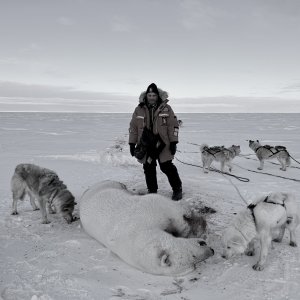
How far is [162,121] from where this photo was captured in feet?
16.8

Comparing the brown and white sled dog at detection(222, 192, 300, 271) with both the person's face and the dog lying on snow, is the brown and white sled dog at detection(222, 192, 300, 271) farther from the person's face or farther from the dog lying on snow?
the person's face

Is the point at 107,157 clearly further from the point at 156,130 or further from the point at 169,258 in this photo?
the point at 169,258

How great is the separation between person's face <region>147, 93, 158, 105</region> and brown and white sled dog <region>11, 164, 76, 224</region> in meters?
1.94

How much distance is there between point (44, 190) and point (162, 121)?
2145mm

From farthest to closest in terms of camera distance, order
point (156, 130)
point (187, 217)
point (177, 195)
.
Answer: point (177, 195) → point (156, 130) → point (187, 217)

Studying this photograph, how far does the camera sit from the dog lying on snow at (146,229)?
9.85 feet

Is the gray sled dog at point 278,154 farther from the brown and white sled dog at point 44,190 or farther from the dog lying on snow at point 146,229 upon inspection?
the brown and white sled dog at point 44,190

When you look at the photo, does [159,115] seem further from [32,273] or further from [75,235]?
[32,273]

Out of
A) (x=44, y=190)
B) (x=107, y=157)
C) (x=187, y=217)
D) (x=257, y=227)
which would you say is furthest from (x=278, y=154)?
(x=44, y=190)

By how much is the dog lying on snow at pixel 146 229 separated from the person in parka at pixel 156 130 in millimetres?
1200

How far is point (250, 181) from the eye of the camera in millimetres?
7207

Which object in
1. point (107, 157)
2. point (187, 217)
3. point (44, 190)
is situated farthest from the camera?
point (107, 157)

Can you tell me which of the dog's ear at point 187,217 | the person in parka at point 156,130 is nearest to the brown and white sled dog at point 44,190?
the person in parka at point 156,130

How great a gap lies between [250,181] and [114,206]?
447cm
